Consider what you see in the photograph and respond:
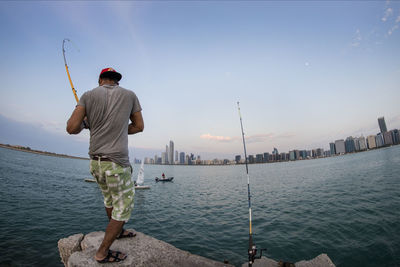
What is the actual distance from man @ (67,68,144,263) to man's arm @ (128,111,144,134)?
183 mm

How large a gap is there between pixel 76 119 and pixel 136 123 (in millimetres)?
999

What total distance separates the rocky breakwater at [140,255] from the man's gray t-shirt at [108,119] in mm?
2114

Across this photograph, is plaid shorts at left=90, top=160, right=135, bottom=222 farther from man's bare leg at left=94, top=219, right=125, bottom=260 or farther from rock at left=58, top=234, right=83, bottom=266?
rock at left=58, top=234, right=83, bottom=266

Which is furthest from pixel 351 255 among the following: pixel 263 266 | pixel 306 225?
pixel 263 266

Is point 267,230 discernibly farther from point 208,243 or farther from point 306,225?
point 208,243

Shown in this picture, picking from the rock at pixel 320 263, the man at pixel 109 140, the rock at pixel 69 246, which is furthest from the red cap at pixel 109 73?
the rock at pixel 320 263

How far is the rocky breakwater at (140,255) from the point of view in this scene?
349 centimetres

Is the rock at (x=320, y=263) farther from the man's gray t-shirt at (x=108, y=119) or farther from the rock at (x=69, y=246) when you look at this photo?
the rock at (x=69, y=246)

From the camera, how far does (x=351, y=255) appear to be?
6824 mm

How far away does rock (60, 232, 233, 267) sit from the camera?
344 cm

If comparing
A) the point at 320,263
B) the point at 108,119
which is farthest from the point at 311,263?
the point at 108,119

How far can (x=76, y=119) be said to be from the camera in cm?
283

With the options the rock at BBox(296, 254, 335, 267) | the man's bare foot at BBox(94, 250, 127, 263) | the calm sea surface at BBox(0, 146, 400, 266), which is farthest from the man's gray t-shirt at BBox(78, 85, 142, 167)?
the calm sea surface at BBox(0, 146, 400, 266)

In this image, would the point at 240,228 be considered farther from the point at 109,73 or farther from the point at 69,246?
the point at 109,73
